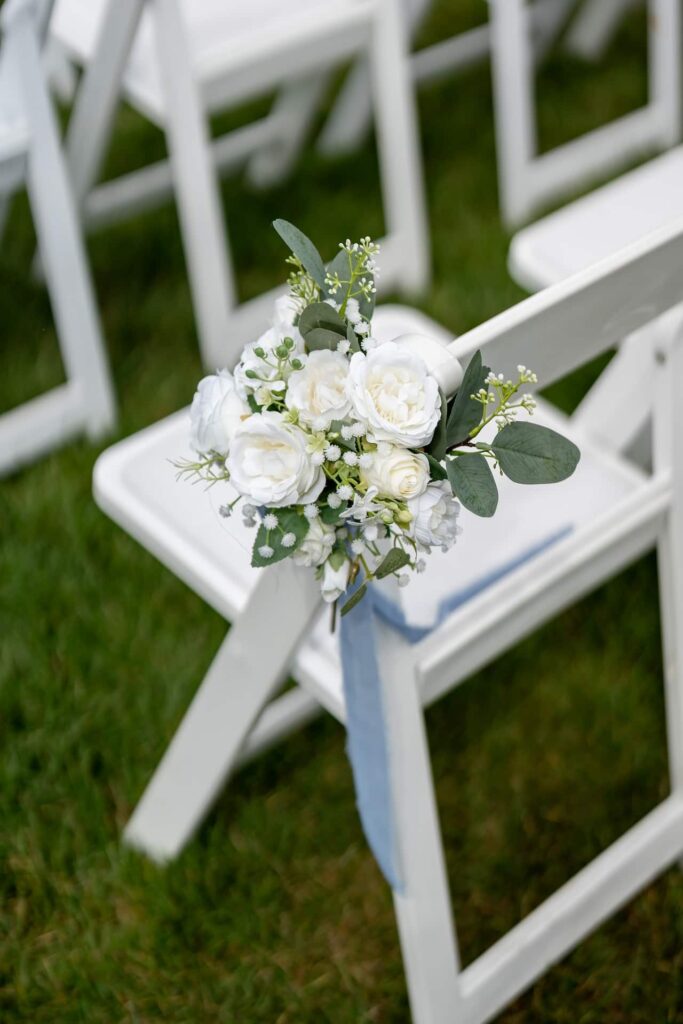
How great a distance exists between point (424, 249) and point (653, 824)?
5.39 feet

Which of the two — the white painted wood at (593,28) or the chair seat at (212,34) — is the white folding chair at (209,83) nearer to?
the chair seat at (212,34)

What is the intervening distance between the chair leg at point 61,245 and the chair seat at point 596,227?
0.94 meters

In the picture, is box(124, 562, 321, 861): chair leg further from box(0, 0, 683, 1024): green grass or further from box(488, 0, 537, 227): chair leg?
box(488, 0, 537, 227): chair leg

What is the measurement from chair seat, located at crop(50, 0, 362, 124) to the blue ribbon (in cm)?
148

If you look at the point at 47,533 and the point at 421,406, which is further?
the point at 47,533

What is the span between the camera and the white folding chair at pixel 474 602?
1.19 meters

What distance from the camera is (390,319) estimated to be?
6.12ft

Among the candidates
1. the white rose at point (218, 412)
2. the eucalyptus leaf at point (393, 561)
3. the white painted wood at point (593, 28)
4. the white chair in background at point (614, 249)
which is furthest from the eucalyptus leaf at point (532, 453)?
the white painted wood at point (593, 28)

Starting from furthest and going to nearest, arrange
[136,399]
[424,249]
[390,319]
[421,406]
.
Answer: [424,249], [136,399], [390,319], [421,406]

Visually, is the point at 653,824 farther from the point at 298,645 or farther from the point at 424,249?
the point at 424,249

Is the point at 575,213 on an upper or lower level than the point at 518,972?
upper

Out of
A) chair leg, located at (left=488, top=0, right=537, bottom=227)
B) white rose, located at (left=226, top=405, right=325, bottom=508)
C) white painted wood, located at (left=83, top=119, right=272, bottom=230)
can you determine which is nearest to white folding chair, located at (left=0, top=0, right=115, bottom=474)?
white painted wood, located at (left=83, top=119, right=272, bottom=230)

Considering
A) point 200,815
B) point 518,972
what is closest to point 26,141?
point 200,815

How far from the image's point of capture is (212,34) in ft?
8.59
